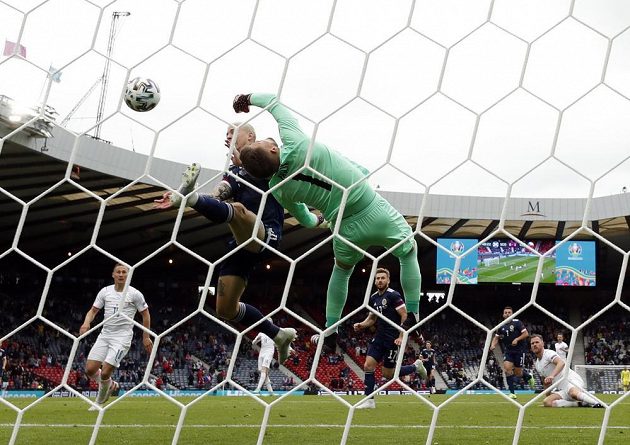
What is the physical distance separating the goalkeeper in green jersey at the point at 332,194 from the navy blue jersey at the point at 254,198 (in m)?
0.27

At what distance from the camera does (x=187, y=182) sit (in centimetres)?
308

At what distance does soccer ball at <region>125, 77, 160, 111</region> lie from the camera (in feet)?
11.8

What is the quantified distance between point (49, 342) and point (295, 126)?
1651 cm

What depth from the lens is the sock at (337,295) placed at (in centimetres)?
357

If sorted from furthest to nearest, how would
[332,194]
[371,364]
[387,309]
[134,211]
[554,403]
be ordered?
[134,211] → [554,403] → [371,364] → [387,309] → [332,194]

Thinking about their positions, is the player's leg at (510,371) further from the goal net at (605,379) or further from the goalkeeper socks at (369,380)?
the goal net at (605,379)

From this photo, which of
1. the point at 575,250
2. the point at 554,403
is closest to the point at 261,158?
the point at 554,403

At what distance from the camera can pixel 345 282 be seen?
3637 mm

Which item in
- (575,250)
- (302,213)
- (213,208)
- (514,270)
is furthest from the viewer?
(514,270)

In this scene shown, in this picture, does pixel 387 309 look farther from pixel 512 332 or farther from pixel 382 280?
pixel 512 332

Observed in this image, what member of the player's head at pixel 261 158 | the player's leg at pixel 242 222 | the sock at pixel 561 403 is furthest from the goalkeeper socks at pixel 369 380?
the player's head at pixel 261 158

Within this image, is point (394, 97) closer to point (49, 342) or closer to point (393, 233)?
point (393, 233)

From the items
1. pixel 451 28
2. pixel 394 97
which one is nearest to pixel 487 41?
pixel 451 28

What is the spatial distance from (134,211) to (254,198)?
13881 mm
